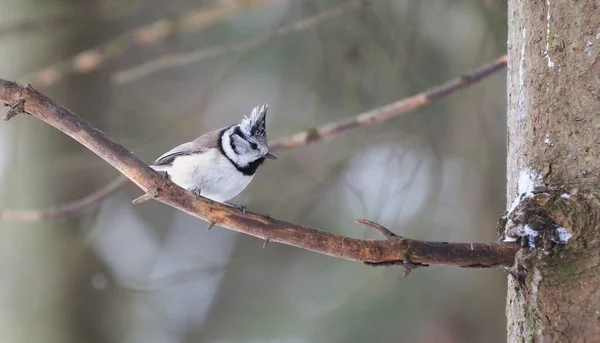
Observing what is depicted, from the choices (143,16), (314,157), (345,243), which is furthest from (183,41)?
(345,243)

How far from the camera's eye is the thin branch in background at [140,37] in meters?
2.13

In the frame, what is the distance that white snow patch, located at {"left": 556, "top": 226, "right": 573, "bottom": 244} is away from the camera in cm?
101

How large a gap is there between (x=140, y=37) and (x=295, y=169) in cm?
95

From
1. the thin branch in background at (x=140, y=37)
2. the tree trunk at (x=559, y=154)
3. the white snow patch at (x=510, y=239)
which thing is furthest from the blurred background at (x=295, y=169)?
the white snow patch at (x=510, y=239)

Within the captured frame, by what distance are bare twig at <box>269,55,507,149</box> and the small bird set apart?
0.22 meters

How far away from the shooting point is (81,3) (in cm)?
283

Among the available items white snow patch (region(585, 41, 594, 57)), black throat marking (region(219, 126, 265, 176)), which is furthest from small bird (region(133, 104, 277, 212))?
white snow patch (region(585, 41, 594, 57))

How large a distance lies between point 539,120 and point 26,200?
2.24 metres

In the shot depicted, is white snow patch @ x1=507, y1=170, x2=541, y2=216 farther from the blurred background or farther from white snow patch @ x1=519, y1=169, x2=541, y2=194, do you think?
the blurred background

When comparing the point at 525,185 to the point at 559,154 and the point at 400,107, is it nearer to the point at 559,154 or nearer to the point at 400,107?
the point at 559,154

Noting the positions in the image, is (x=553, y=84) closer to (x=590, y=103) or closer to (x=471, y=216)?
(x=590, y=103)

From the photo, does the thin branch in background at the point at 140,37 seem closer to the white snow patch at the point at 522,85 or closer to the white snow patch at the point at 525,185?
the white snow patch at the point at 522,85

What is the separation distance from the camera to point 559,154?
106cm

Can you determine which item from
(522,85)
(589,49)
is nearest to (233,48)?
(522,85)
